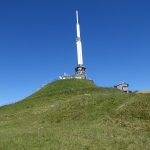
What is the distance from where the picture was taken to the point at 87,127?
40.3 m

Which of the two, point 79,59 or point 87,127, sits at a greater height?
point 79,59

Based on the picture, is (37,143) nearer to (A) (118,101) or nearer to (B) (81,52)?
(A) (118,101)

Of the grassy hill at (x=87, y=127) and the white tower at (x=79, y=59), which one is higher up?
the white tower at (x=79, y=59)

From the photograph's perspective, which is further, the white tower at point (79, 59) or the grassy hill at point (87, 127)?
the white tower at point (79, 59)

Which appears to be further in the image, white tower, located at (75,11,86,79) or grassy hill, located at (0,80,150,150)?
white tower, located at (75,11,86,79)

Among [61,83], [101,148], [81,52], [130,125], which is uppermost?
[81,52]

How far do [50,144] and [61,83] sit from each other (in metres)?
85.1

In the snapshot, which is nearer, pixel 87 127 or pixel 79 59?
pixel 87 127

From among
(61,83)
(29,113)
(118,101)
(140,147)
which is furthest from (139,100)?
(61,83)

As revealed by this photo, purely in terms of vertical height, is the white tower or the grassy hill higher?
the white tower

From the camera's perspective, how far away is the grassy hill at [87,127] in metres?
29.0

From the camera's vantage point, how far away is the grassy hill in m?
29.0

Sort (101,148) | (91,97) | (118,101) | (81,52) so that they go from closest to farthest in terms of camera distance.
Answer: (101,148) → (118,101) → (91,97) → (81,52)

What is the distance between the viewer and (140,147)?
2864 centimetres
